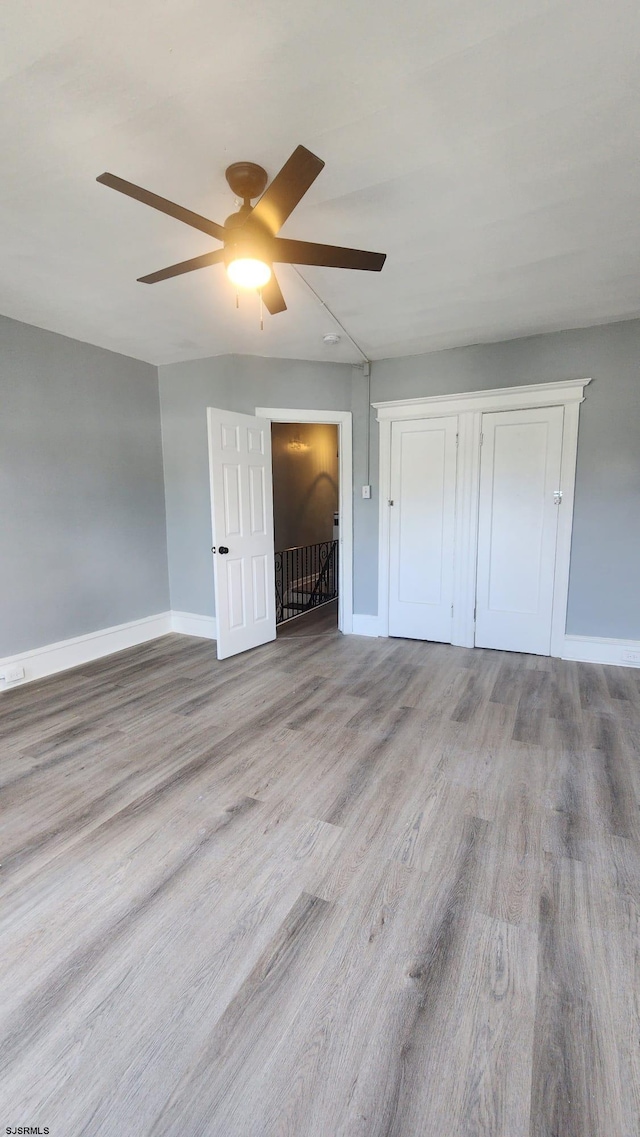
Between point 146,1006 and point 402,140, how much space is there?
295 cm

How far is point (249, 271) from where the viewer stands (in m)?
1.93

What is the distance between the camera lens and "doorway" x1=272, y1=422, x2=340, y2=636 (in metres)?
6.35

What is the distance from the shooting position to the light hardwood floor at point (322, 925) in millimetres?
1063

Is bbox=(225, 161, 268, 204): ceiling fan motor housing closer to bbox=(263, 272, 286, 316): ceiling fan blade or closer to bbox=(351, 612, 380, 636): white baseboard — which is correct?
bbox=(263, 272, 286, 316): ceiling fan blade

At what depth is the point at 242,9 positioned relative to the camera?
129 cm

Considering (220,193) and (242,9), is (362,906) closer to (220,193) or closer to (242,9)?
(242,9)

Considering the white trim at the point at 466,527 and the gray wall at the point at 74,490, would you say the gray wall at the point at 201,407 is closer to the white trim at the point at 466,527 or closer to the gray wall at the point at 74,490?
the gray wall at the point at 74,490

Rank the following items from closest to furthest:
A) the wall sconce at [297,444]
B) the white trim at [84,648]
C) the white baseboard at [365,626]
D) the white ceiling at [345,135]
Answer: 1. the white ceiling at [345,135]
2. the white trim at [84,648]
3. the white baseboard at [365,626]
4. the wall sconce at [297,444]

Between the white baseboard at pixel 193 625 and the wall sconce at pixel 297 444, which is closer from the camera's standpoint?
the white baseboard at pixel 193 625

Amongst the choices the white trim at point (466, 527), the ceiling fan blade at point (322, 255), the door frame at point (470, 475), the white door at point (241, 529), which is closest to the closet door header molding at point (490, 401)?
the door frame at point (470, 475)

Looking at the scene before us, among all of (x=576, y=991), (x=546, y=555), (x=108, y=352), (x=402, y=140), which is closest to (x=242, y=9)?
(x=402, y=140)

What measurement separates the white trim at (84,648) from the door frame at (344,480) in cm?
190

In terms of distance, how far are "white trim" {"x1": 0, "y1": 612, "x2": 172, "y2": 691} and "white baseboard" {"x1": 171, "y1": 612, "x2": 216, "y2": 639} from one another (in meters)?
0.09

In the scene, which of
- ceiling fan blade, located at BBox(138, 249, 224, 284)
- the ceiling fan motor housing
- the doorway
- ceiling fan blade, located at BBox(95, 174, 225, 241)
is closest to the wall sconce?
the doorway
